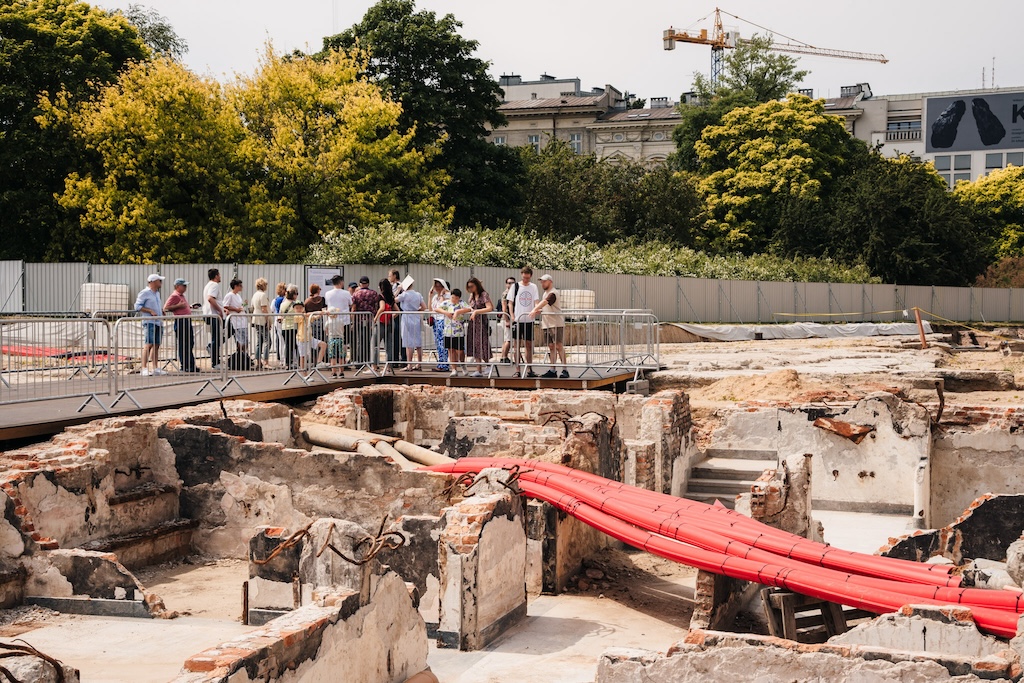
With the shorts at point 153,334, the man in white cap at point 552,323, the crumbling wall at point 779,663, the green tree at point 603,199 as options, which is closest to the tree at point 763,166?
the green tree at point 603,199

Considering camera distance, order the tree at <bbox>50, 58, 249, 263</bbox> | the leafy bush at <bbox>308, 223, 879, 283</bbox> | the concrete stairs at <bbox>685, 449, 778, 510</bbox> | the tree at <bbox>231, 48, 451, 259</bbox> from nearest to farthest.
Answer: the concrete stairs at <bbox>685, 449, 778, 510</bbox> → the leafy bush at <bbox>308, 223, 879, 283</bbox> → the tree at <bbox>50, 58, 249, 263</bbox> → the tree at <bbox>231, 48, 451, 259</bbox>

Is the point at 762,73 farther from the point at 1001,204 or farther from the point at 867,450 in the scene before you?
the point at 867,450

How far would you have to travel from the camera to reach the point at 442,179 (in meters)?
38.7

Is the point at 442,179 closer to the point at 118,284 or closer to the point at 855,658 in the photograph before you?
the point at 118,284

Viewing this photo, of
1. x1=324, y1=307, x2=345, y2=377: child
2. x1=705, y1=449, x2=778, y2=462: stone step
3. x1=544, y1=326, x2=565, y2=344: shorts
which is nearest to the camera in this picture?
x1=705, y1=449, x2=778, y2=462: stone step

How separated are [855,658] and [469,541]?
151 inches

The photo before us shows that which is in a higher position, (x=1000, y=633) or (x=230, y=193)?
(x=230, y=193)

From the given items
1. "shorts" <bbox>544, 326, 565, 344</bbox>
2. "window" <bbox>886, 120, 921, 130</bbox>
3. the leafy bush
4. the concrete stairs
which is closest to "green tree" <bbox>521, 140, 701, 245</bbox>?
the leafy bush

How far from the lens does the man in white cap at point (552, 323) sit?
62.1ft

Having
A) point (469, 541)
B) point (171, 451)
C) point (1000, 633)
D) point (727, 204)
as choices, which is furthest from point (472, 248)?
point (727, 204)

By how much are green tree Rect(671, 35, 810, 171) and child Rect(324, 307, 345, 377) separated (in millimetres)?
49058

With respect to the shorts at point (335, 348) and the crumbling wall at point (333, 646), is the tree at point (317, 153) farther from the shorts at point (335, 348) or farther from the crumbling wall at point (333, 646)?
the crumbling wall at point (333, 646)

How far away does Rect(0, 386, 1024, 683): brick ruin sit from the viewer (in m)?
7.09

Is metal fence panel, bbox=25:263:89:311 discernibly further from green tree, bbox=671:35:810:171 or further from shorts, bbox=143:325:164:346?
green tree, bbox=671:35:810:171
